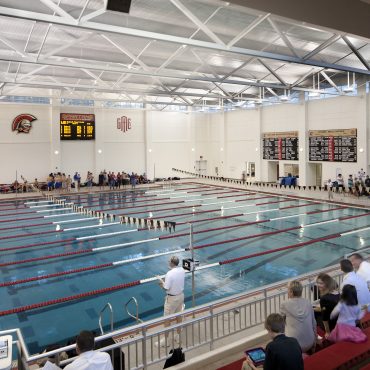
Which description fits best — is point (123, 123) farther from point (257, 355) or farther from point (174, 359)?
point (257, 355)

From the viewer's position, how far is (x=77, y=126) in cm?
2583

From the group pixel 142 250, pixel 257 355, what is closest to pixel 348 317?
pixel 257 355

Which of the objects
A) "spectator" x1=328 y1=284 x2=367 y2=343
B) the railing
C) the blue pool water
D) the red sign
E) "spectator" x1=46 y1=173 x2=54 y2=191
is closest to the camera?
the railing

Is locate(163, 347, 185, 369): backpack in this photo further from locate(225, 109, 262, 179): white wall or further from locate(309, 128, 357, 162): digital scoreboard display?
locate(225, 109, 262, 179): white wall

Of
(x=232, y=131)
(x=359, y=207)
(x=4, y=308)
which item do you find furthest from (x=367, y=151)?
(x=4, y=308)

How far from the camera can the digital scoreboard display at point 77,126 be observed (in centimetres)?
2533

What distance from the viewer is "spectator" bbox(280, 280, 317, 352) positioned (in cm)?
383

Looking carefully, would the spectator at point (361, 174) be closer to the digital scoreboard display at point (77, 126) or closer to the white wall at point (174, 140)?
the white wall at point (174, 140)

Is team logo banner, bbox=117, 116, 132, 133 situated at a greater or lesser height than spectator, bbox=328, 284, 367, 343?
greater

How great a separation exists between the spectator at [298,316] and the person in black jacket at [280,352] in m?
0.73

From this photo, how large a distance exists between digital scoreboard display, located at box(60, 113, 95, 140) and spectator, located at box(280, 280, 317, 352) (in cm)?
2378

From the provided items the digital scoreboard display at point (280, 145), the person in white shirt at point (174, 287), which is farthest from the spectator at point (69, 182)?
the person in white shirt at point (174, 287)

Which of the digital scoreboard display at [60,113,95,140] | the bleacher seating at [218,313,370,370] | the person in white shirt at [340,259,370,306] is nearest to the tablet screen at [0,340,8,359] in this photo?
the bleacher seating at [218,313,370,370]

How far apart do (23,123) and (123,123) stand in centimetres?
697
